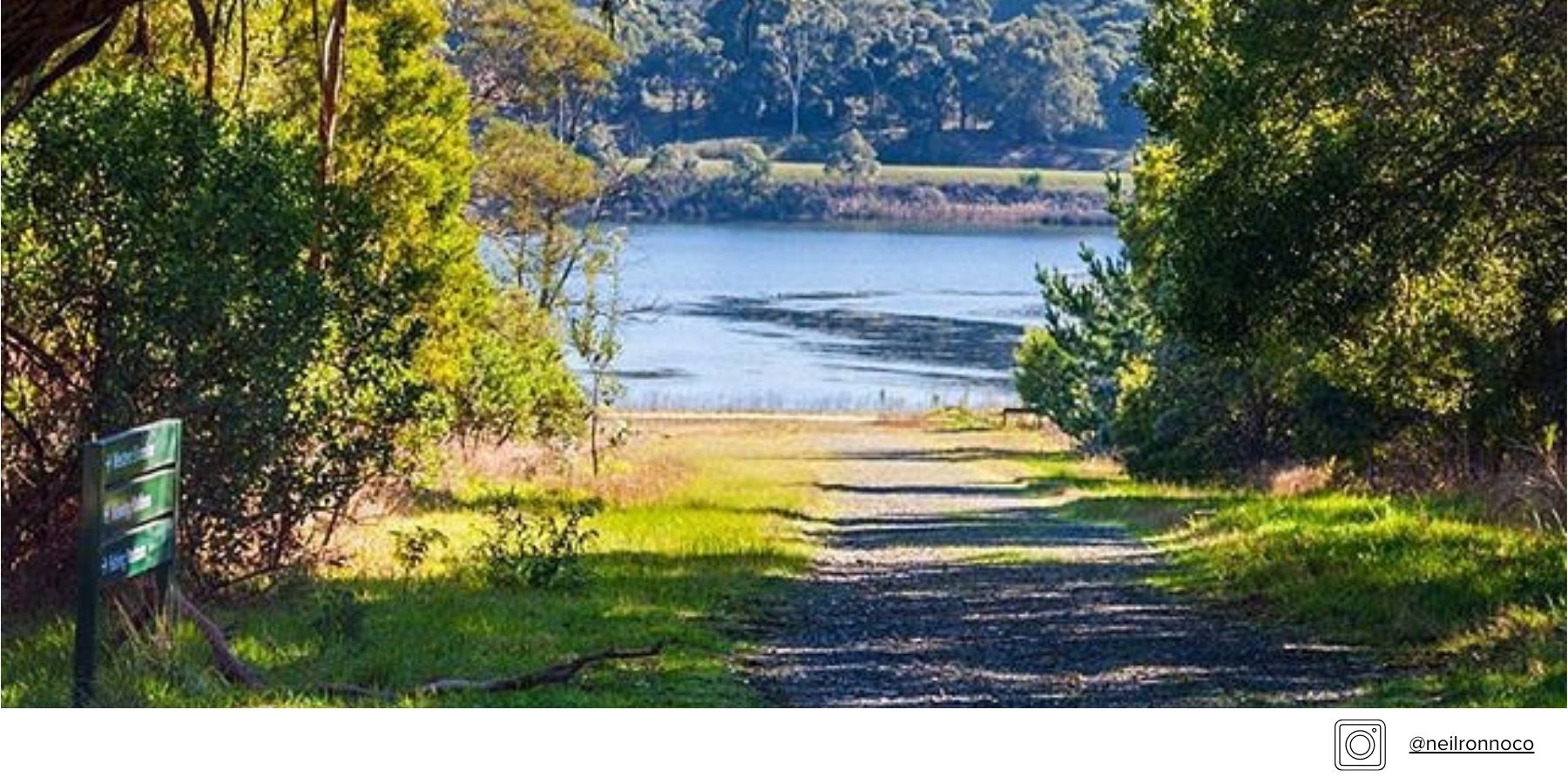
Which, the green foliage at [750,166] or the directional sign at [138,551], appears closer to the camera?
the directional sign at [138,551]

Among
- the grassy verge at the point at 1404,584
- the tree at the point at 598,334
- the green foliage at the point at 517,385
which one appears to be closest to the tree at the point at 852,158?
the green foliage at the point at 517,385

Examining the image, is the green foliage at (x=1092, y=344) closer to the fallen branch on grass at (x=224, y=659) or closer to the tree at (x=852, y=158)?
the tree at (x=852, y=158)

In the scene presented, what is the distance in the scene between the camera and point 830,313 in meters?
94.9

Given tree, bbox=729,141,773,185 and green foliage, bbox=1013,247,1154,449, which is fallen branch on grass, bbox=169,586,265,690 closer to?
green foliage, bbox=1013,247,1154,449

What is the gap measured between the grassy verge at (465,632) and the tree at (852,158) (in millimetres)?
61840

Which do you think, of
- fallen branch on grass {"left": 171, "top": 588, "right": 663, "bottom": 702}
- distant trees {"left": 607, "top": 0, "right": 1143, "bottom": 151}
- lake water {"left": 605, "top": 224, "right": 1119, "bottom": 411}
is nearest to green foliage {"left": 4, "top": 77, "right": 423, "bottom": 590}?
fallen branch on grass {"left": 171, "top": 588, "right": 663, "bottom": 702}

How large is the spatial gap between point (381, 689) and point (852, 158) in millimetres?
75726

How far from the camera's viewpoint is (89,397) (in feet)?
45.3

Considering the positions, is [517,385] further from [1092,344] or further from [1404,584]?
[1404,584]

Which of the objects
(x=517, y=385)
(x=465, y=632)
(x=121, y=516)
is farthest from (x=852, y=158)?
(x=121, y=516)

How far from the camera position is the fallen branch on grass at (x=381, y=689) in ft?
35.0
